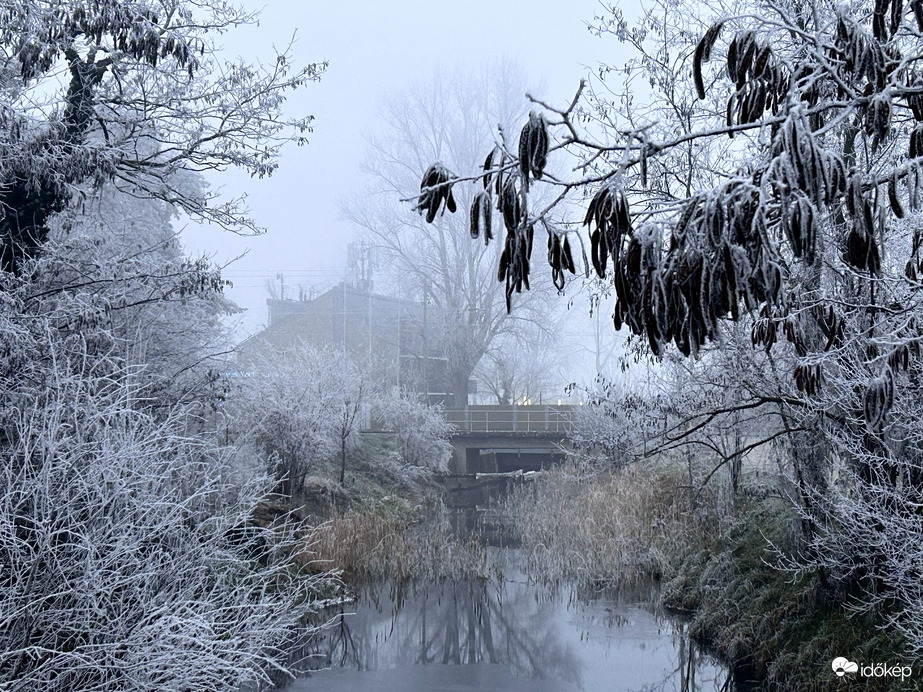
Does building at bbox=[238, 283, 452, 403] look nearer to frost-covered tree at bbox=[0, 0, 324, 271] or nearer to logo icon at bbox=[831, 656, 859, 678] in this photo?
frost-covered tree at bbox=[0, 0, 324, 271]

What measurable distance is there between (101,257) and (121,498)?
4.99 meters

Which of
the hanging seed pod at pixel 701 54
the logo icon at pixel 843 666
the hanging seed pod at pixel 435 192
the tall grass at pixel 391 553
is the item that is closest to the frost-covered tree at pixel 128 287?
the tall grass at pixel 391 553

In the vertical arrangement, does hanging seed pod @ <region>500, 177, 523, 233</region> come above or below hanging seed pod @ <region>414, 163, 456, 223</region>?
below

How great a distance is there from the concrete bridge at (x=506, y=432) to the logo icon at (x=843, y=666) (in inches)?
793

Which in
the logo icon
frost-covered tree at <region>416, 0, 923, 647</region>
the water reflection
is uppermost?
frost-covered tree at <region>416, 0, 923, 647</region>

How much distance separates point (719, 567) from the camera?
10.8 m

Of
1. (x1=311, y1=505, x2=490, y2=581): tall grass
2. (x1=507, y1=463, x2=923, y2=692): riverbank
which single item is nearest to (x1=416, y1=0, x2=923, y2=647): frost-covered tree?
(x1=507, y1=463, x2=923, y2=692): riverbank

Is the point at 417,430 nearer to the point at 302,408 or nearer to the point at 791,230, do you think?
the point at 302,408

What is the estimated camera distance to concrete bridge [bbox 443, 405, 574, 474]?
1110 inches

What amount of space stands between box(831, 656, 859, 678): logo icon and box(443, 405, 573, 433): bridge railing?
2125cm

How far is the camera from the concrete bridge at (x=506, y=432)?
92.5ft

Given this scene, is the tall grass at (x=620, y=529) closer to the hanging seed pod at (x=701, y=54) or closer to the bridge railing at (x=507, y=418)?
the hanging seed pod at (x=701, y=54)

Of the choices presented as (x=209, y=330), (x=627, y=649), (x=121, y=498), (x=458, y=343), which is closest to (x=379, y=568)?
(x=627, y=649)

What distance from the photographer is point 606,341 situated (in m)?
58.3
